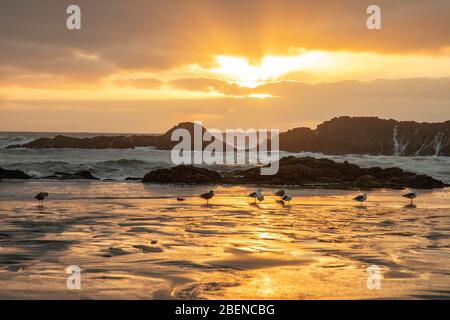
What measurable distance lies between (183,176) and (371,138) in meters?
49.9

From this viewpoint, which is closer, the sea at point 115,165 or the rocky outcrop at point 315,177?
the rocky outcrop at point 315,177

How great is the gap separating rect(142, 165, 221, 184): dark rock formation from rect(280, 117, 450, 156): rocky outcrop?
4320 centimetres

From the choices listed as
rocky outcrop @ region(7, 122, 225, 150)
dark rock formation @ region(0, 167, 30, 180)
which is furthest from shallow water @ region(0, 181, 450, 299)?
rocky outcrop @ region(7, 122, 225, 150)

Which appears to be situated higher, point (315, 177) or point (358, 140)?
point (358, 140)

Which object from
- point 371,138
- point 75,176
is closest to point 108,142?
point 371,138

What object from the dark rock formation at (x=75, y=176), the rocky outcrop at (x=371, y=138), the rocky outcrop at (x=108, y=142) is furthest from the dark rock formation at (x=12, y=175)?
the rocky outcrop at (x=371, y=138)

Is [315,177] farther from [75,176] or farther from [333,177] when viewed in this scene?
[75,176]

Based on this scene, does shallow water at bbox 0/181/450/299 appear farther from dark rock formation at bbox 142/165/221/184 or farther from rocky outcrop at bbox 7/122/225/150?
rocky outcrop at bbox 7/122/225/150

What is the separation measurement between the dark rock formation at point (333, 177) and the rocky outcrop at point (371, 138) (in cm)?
3649

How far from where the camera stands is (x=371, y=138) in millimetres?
84312

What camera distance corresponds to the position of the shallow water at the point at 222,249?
33.5ft

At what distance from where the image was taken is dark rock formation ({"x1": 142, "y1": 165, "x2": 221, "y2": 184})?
1569 inches

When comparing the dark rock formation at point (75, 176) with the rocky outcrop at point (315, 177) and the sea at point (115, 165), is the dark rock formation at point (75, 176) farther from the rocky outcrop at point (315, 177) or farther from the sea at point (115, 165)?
the rocky outcrop at point (315, 177)

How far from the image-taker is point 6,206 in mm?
24266
